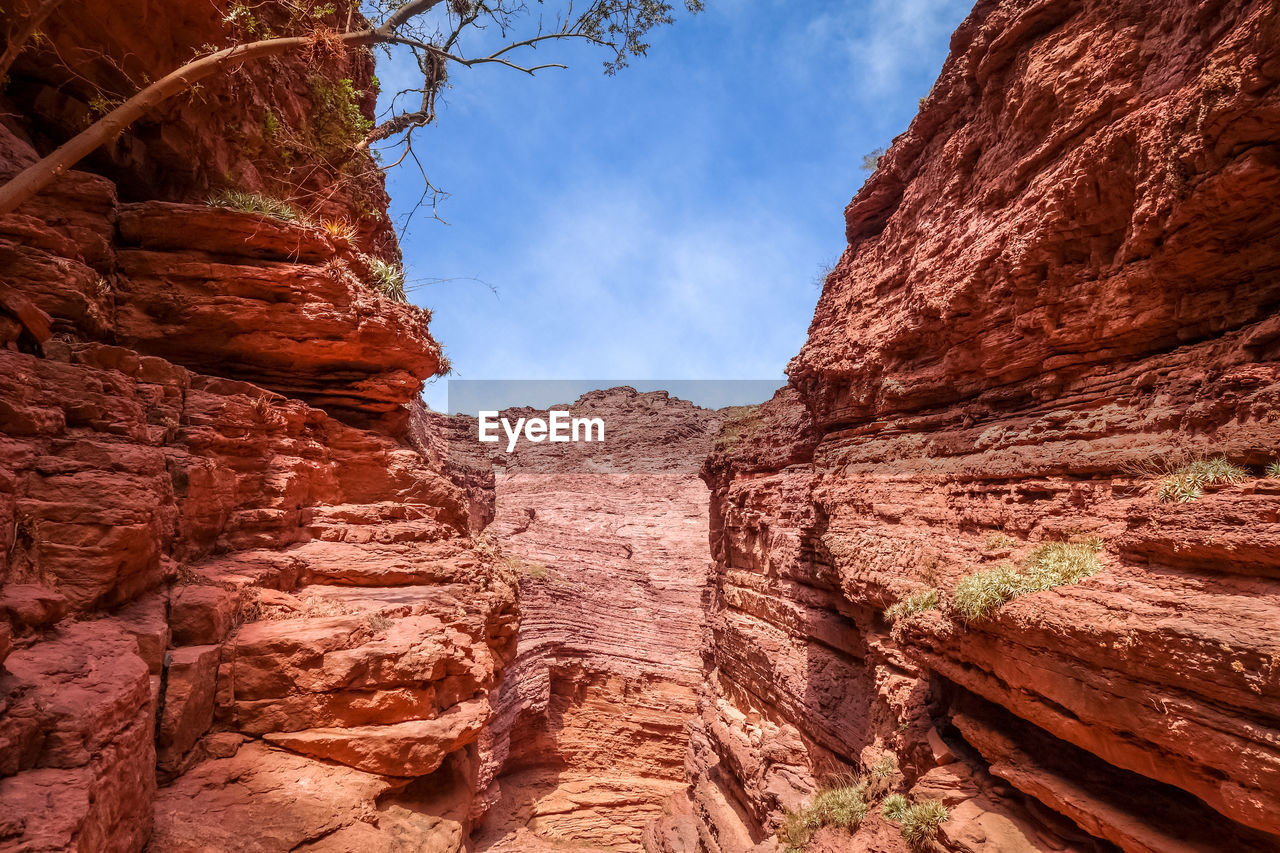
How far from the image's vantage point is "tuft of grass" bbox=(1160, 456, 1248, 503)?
4.81 meters

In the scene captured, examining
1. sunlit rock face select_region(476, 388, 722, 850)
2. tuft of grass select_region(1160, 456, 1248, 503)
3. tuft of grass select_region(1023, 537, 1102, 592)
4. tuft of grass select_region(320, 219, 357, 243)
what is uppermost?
tuft of grass select_region(320, 219, 357, 243)

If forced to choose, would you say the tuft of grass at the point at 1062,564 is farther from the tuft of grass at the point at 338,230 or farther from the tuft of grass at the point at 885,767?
the tuft of grass at the point at 338,230

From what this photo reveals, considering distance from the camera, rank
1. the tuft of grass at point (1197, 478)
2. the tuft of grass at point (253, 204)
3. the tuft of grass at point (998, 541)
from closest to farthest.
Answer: the tuft of grass at point (1197, 478)
the tuft of grass at point (998, 541)
the tuft of grass at point (253, 204)

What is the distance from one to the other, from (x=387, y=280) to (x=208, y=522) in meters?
4.18

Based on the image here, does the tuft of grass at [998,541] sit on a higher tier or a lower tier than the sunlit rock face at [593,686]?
higher

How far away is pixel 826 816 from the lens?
8398mm

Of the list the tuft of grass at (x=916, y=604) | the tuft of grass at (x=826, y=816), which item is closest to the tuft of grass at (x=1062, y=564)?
the tuft of grass at (x=916, y=604)

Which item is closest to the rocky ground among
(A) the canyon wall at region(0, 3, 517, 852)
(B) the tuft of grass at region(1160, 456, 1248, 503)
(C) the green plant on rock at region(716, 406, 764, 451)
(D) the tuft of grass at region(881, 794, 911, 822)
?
(A) the canyon wall at region(0, 3, 517, 852)

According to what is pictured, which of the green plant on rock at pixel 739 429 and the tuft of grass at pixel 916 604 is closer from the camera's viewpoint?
the tuft of grass at pixel 916 604

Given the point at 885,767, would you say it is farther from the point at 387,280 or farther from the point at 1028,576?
the point at 387,280

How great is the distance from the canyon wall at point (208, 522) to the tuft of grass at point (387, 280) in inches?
11.2

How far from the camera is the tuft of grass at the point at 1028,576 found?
567 centimetres

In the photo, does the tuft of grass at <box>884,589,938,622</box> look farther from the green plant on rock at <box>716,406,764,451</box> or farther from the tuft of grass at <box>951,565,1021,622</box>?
the green plant on rock at <box>716,406,764,451</box>

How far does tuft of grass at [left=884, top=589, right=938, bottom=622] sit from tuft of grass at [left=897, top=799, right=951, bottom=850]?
6.84 ft
